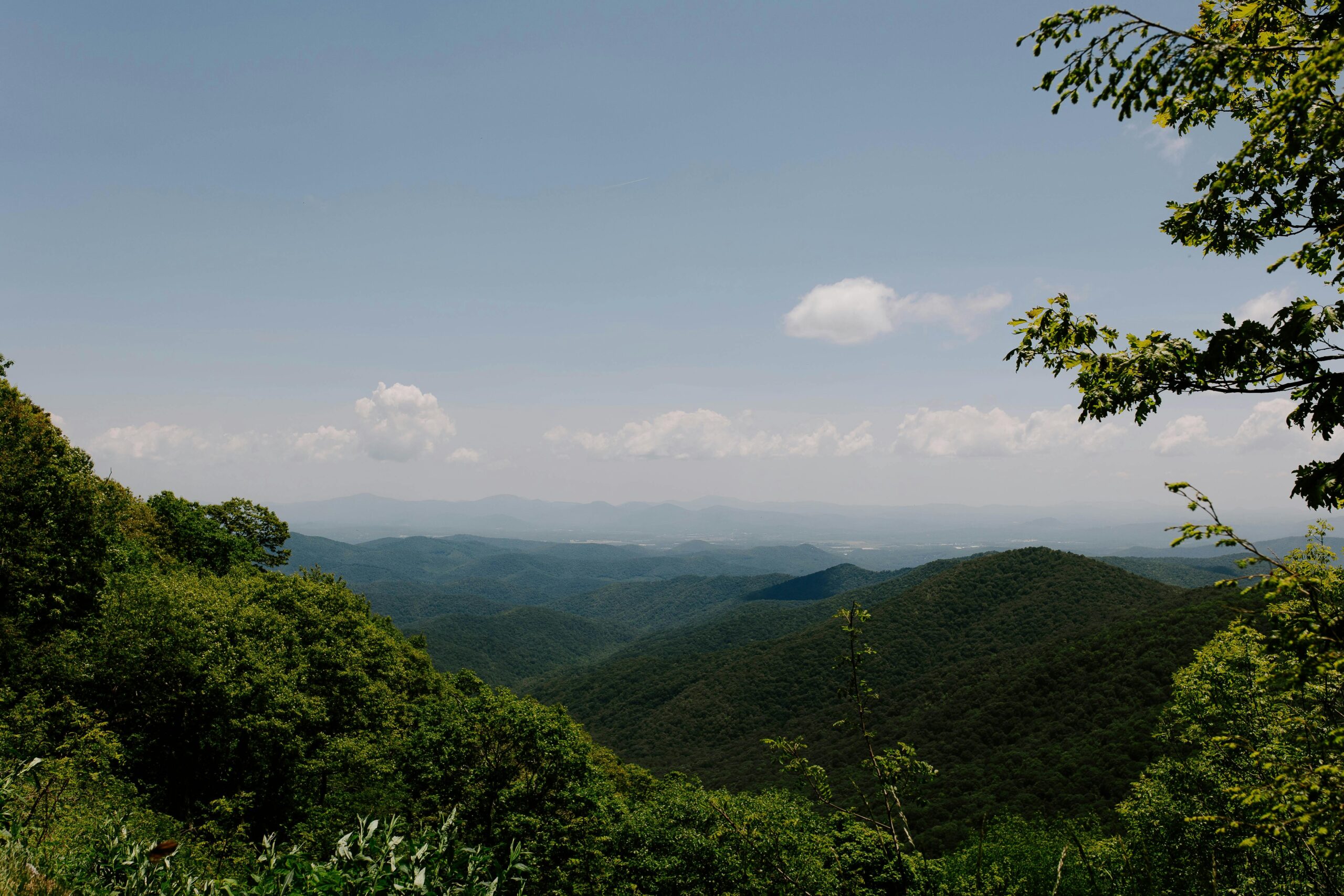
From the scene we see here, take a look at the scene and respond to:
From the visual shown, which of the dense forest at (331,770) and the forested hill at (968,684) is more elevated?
the dense forest at (331,770)

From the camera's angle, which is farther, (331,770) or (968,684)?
(968,684)

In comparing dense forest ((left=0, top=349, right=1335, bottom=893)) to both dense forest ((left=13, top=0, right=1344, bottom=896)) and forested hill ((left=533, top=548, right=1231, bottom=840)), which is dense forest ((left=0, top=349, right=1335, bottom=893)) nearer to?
dense forest ((left=13, top=0, right=1344, bottom=896))

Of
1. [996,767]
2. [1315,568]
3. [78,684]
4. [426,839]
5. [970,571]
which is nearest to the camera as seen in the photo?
[426,839]

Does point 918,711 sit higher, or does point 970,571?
point 970,571

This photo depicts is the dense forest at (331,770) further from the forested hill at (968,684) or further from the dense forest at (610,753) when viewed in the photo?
the forested hill at (968,684)

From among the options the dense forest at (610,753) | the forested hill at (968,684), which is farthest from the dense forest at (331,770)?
the forested hill at (968,684)

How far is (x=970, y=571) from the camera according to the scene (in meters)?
138

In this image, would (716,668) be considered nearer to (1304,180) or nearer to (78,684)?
(78,684)

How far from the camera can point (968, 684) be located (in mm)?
91625

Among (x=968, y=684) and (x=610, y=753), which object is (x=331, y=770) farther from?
(x=968, y=684)

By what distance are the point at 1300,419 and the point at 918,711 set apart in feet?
327

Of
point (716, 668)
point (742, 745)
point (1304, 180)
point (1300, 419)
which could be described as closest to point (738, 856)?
point (1300, 419)

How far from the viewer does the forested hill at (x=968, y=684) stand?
61.9 metres

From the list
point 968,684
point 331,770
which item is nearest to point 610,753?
point 331,770
